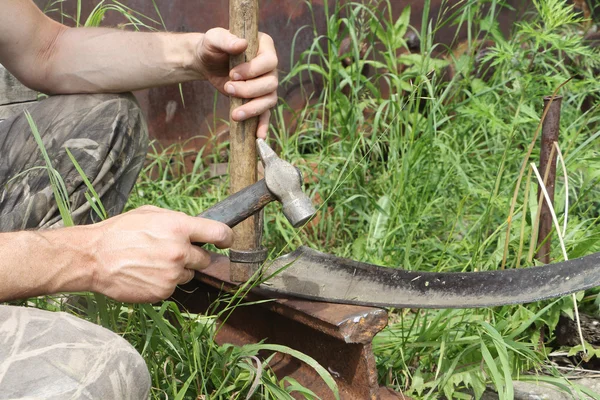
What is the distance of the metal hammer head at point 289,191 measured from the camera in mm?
1891

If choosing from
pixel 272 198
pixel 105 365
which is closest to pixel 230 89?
pixel 272 198

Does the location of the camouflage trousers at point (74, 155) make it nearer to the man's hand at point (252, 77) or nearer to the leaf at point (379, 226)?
the man's hand at point (252, 77)

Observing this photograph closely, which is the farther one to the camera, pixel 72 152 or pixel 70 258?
pixel 72 152

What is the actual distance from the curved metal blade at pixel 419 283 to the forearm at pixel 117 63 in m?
0.81

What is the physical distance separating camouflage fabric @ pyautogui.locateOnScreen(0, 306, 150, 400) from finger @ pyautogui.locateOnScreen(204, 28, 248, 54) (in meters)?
0.88

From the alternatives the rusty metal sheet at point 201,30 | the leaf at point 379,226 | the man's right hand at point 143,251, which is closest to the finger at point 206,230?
the man's right hand at point 143,251

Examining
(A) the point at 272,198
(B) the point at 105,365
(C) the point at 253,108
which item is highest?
(C) the point at 253,108

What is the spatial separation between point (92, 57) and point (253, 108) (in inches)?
30.2

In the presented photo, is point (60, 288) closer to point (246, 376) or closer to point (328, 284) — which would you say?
point (246, 376)

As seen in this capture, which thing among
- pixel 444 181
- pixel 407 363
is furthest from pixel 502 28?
pixel 407 363

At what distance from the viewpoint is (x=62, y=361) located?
1.50m

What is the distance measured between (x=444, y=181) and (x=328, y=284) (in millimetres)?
977

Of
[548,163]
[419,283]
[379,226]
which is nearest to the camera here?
[419,283]

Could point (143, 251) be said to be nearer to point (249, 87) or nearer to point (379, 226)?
point (249, 87)
